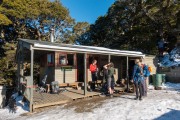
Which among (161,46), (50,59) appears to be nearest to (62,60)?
(50,59)

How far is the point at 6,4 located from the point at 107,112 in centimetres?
1967

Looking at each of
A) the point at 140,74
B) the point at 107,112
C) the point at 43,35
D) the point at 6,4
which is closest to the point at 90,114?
the point at 107,112

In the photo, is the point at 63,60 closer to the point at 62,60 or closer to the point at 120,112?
the point at 62,60

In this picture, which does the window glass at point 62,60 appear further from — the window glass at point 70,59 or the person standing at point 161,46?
the person standing at point 161,46

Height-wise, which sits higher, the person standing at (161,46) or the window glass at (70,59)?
the person standing at (161,46)

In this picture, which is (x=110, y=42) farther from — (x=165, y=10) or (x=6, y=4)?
(x=6, y=4)

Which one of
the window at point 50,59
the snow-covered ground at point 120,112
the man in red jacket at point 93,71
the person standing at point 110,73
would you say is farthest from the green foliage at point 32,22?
the snow-covered ground at point 120,112

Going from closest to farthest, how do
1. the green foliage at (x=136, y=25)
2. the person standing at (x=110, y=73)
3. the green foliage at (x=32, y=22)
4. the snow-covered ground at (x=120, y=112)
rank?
the snow-covered ground at (x=120, y=112), the person standing at (x=110, y=73), the green foliage at (x=136, y=25), the green foliage at (x=32, y=22)

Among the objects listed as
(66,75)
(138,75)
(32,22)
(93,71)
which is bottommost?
(66,75)

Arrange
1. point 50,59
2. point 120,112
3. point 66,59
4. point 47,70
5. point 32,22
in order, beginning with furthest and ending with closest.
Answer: point 32,22
point 47,70
point 50,59
point 66,59
point 120,112

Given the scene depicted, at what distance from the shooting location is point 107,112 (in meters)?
7.14

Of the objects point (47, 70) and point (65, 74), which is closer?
point (65, 74)

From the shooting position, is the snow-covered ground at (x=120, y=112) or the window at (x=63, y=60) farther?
the window at (x=63, y=60)

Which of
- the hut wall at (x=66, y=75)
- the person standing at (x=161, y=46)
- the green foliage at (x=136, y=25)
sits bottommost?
the hut wall at (x=66, y=75)
